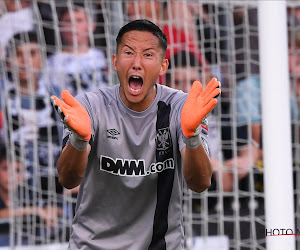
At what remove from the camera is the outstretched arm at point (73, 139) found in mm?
2424

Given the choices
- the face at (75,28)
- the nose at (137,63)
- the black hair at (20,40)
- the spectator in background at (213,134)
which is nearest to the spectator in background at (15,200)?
the black hair at (20,40)

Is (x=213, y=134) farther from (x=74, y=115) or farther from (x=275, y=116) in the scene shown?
(x=74, y=115)

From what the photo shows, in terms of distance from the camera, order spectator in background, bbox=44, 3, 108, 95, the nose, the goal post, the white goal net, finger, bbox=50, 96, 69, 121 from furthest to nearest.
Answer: spectator in background, bbox=44, 3, 108, 95, the white goal net, the goal post, the nose, finger, bbox=50, 96, 69, 121

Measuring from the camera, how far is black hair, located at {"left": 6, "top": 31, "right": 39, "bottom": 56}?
496 cm

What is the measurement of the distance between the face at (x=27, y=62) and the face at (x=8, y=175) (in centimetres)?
70

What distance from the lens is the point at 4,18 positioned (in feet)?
16.2

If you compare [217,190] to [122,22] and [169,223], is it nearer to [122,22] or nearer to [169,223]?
[122,22]

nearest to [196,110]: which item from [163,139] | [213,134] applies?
[163,139]

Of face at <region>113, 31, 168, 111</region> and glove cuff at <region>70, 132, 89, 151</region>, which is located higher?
face at <region>113, 31, 168, 111</region>

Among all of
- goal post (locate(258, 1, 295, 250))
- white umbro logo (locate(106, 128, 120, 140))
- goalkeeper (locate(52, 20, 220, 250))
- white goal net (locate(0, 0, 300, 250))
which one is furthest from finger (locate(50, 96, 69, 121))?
white goal net (locate(0, 0, 300, 250))

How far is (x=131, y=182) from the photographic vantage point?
2.71 m

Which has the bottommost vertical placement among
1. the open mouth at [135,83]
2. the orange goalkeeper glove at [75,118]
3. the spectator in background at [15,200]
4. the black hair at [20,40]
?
the spectator in background at [15,200]

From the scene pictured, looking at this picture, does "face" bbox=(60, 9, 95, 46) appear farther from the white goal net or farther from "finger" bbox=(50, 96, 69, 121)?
"finger" bbox=(50, 96, 69, 121)

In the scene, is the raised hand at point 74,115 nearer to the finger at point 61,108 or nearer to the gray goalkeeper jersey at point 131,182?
the finger at point 61,108
